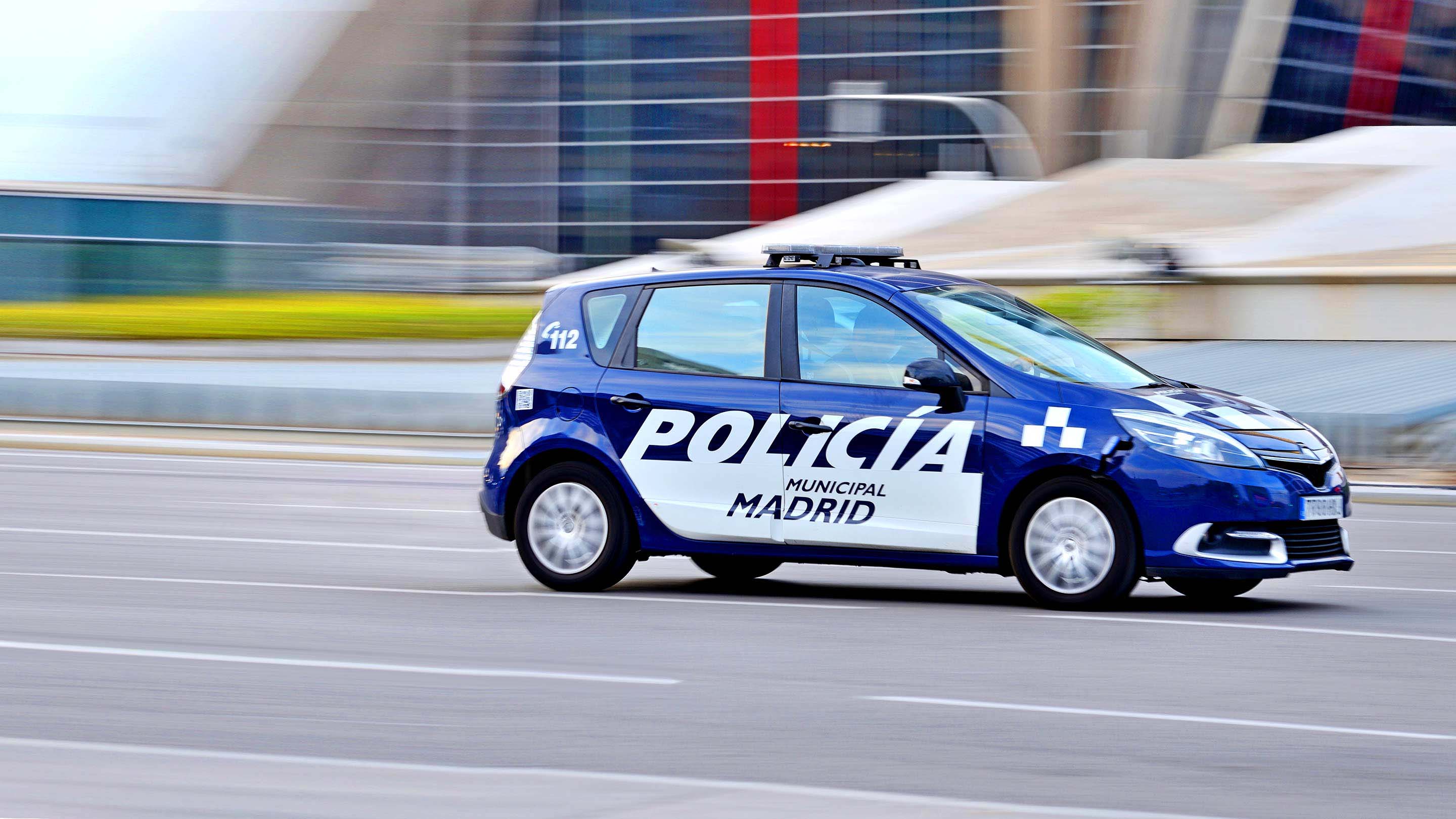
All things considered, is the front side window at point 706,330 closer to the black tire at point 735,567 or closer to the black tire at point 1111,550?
the black tire at point 735,567

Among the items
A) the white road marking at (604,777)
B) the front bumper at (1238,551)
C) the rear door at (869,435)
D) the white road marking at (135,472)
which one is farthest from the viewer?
the white road marking at (135,472)

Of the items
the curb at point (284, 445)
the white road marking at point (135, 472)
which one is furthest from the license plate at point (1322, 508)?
the curb at point (284, 445)

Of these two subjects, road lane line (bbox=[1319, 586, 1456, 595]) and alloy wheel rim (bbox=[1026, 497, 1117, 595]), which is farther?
road lane line (bbox=[1319, 586, 1456, 595])

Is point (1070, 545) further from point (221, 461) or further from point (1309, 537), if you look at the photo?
point (221, 461)

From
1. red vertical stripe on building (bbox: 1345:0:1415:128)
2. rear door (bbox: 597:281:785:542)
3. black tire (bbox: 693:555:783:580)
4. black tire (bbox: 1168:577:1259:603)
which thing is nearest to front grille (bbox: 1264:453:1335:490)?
black tire (bbox: 1168:577:1259:603)

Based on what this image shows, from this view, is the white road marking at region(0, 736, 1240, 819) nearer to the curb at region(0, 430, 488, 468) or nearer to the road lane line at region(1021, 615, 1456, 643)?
the road lane line at region(1021, 615, 1456, 643)

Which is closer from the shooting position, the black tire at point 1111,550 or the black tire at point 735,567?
the black tire at point 1111,550

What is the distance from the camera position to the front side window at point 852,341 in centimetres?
907

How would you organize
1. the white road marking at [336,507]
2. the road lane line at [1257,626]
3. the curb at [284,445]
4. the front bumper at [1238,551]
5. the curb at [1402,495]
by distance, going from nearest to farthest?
the road lane line at [1257,626] → the front bumper at [1238,551] → the white road marking at [336,507] → the curb at [1402,495] → the curb at [284,445]

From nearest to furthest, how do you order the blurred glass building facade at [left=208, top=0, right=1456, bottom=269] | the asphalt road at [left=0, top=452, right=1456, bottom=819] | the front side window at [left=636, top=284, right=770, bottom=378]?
1. the asphalt road at [left=0, top=452, right=1456, bottom=819]
2. the front side window at [left=636, top=284, right=770, bottom=378]
3. the blurred glass building facade at [left=208, top=0, right=1456, bottom=269]

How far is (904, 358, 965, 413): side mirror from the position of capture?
28.7 feet

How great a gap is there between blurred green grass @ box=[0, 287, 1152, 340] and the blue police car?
2314 centimetres

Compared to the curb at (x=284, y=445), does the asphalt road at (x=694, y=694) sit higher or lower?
higher

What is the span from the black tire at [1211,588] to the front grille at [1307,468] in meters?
0.55
